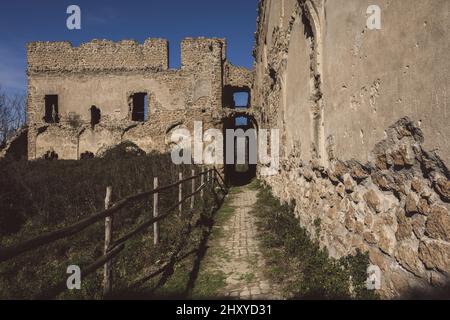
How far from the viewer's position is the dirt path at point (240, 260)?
180 inches

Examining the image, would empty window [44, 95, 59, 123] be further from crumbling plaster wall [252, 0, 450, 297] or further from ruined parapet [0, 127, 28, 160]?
crumbling plaster wall [252, 0, 450, 297]

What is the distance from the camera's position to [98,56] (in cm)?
2516

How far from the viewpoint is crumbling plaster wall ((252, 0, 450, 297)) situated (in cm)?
251

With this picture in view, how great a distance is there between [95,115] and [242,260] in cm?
2278

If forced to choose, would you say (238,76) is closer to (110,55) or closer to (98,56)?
(110,55)

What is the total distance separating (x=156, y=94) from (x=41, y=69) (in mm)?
8560

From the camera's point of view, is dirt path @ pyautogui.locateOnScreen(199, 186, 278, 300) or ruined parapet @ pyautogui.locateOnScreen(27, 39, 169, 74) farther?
ruined parapet @ pyautogui.locateOnScreen(27, 39, 169, 74)

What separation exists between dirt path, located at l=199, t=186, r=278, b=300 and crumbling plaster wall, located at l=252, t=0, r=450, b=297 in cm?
106

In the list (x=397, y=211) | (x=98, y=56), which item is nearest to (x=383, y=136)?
(x=397, y=211)

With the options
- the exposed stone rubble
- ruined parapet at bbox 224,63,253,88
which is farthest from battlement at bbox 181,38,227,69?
the exposed stone rubble

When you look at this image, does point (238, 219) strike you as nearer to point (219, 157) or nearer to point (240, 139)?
point (219, 157)

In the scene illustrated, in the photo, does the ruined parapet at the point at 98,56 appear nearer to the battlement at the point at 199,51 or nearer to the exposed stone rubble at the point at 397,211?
the battlement at the point at 199,51
